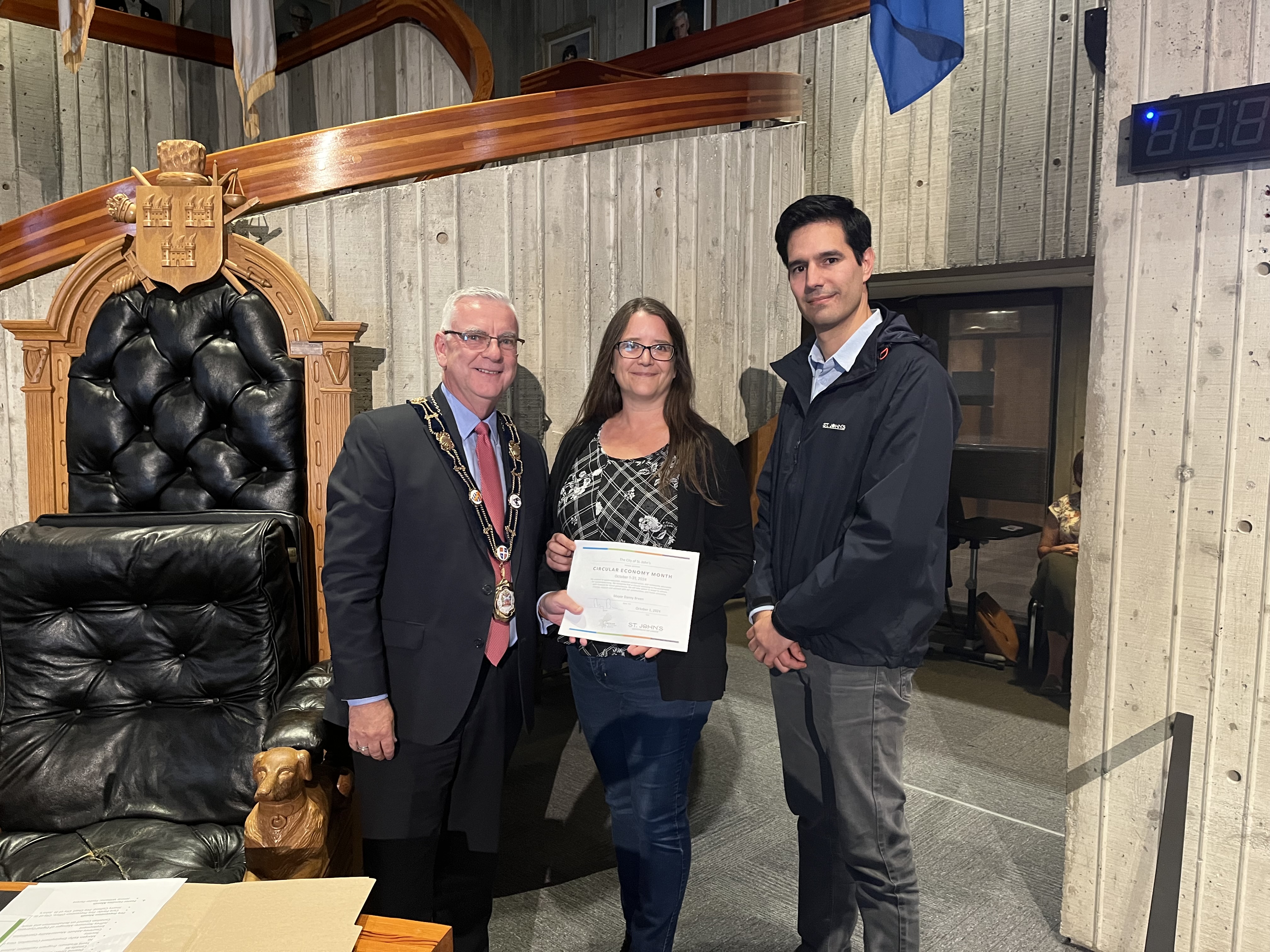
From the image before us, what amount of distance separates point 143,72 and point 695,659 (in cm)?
494

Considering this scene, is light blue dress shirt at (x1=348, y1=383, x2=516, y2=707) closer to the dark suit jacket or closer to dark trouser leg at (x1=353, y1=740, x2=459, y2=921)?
the dark suit jacket

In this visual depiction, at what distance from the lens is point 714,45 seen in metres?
3.87

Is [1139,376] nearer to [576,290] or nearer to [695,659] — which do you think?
[695,659]

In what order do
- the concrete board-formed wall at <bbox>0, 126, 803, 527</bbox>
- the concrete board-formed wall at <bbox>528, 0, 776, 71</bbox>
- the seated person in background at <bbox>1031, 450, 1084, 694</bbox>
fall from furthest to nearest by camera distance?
the concrete board-formed wall at <bbox>528, 0, 776, 71</bbox>
the seated person in background at <bbox>1031, 450, 1084, 694</bbox>
the concrete board-formed wall at <bbox>0, 126, 803, 527</bbox>

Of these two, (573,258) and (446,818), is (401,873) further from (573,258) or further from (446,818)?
(573,258)

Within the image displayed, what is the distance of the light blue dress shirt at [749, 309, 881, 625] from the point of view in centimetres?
178

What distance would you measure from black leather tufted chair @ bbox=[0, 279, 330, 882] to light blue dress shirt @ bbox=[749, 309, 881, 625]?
1.15 m

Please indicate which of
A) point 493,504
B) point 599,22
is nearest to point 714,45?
point 599,22

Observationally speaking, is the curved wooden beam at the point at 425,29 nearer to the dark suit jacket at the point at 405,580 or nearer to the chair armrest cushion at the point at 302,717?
the dark suit jacket at the point at 405,580

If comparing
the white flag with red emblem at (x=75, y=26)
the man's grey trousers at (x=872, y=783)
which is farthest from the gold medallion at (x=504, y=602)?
the white flag with red emblem at (x=75, y=26)

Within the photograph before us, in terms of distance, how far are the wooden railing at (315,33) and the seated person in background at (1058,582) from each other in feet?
11.9

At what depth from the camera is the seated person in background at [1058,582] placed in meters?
4.15

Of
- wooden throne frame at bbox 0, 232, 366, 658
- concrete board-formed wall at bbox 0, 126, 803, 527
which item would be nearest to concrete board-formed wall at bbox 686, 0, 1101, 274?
concrete board-formed wall at bbox 0, 126, 803, 527

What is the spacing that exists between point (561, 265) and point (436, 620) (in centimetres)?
138
